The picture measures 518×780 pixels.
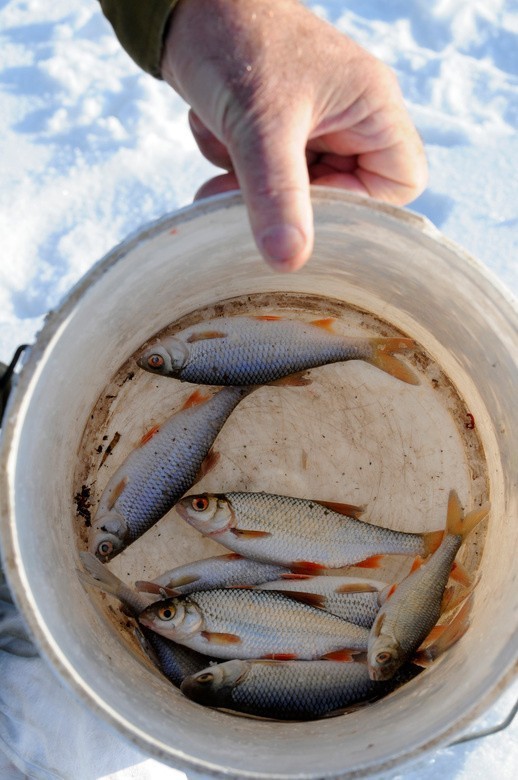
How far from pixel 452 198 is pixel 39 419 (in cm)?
195

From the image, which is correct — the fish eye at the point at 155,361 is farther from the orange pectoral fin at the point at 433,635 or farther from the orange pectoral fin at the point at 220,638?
the orange pectoral fin at the point at 433,635

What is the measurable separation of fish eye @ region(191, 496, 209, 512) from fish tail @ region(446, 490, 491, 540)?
0.71 metres

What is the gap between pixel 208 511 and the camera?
2.07m

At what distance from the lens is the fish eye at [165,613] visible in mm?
1959

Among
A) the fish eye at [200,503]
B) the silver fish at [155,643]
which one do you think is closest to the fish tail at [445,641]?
the silver fish at [155,643]

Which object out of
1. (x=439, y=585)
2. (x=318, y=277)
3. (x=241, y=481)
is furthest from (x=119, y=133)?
(x=439, y=585)

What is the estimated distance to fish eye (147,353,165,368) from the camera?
6.89 feet

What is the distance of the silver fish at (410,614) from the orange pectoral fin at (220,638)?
0.35 meters

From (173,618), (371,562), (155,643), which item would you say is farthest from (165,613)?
(371,562)

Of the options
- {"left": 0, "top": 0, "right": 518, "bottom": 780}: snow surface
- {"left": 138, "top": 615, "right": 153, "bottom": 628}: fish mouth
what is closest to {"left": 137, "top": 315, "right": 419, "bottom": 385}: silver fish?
{"left": 138, "top": 615, "right": 153, "bottom": 628}: fish mouth

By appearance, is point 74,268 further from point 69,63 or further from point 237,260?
point 237,260

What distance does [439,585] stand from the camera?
2.01 meters

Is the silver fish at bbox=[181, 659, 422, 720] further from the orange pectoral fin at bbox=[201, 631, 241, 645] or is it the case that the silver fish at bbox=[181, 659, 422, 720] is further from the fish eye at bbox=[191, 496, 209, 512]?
the fish eye at bbox=[191, 496, 209, 512]

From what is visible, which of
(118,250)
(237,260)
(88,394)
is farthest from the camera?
(88,394)
